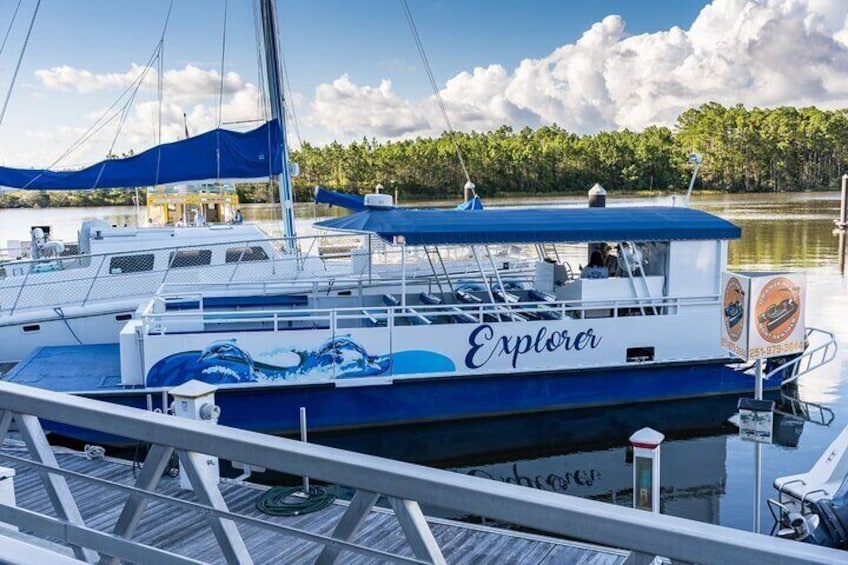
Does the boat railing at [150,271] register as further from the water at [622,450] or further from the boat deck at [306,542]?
the boat deck at [306,542]

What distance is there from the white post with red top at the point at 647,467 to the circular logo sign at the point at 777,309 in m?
2.42

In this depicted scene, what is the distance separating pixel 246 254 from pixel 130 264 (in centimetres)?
241

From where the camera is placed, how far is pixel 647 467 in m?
6.77

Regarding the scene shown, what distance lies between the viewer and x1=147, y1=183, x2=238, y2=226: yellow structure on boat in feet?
59.9

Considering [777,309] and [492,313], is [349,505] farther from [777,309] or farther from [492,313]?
[492,313]

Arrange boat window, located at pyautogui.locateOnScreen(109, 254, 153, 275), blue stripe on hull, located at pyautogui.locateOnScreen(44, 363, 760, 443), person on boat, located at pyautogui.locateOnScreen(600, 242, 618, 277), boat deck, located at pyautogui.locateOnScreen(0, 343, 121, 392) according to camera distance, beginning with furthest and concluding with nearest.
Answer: boat window, located at pyautogui.locateOnScreen(109, 254, 153, 275)
person on boat, located at pyautogui.locateOnScreen(600, 242, 618, 277)
blue stripe on hull, located at pyautogui.locateOnScreen(44, 363, 760, 443)
boat deck, located at pyautogui.locateOnScreen(0, 343, 121, 392)

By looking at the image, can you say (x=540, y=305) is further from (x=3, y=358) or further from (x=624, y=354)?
(x=3, y=358)

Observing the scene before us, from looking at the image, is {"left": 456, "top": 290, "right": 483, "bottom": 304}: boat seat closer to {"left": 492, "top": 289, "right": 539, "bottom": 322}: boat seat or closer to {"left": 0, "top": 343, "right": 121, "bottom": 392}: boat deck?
{"left": 492, "top": 289, "right": 539, "bottom": 322}: boat seat

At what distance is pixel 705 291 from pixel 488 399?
4241 millimetres

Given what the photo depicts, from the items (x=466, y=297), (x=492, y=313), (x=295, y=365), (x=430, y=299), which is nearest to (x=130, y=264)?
(x=295, y=365)

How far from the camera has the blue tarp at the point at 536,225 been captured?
1123cm

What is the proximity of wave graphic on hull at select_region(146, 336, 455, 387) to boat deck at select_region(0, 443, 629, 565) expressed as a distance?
332 centimetres

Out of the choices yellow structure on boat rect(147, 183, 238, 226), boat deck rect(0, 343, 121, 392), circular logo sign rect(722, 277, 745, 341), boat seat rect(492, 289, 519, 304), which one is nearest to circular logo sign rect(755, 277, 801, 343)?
circular logo sign rect(722, 277, 745, 341)

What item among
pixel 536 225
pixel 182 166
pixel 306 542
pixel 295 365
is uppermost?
pixel 182 166
